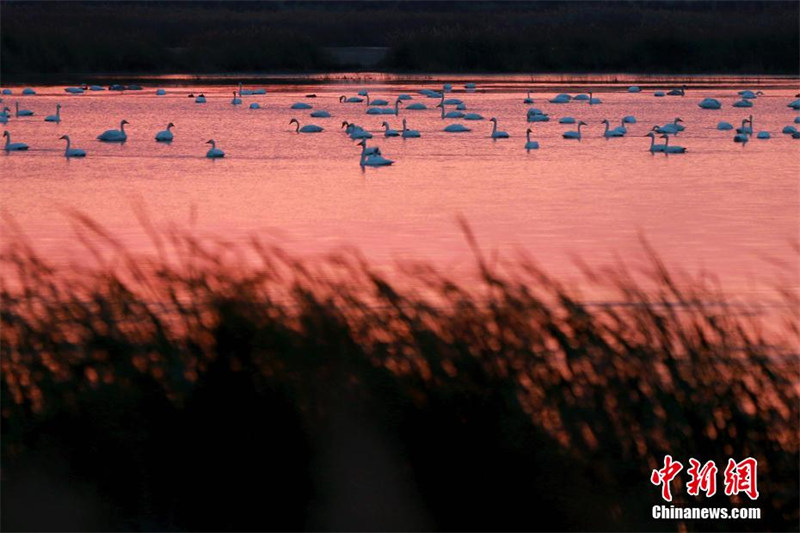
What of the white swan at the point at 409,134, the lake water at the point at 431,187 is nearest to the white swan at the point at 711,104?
the lake water at the point at 431,187

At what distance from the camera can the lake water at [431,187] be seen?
13867 millimetres

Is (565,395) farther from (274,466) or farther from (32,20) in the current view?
(32,20)

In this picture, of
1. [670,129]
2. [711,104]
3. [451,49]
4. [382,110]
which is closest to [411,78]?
[451,49]

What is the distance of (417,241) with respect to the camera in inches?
547

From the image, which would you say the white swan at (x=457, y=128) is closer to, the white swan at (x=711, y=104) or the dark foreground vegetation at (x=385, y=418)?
the white swan at (x=711, y=104)

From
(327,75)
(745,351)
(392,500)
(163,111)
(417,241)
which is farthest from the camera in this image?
(327,75)

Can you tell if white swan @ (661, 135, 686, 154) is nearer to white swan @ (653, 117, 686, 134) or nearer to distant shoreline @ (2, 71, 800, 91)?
white swan @ (653, 117, 686, 134)

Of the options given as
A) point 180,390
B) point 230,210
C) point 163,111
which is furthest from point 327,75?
point 180,390

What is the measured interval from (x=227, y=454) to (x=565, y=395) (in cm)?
139

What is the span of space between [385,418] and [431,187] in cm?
1362

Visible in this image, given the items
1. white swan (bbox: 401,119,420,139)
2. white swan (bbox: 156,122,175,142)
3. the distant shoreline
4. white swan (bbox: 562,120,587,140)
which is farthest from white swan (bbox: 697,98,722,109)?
white swan (bbox: 156,122,175,142)

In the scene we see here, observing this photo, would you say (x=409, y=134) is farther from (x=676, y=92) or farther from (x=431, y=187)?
(x=676, y=92)

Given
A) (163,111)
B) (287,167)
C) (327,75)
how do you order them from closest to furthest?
(287,167), (163,111), (327,75)

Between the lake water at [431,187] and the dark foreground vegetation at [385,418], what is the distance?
3.83 feet
